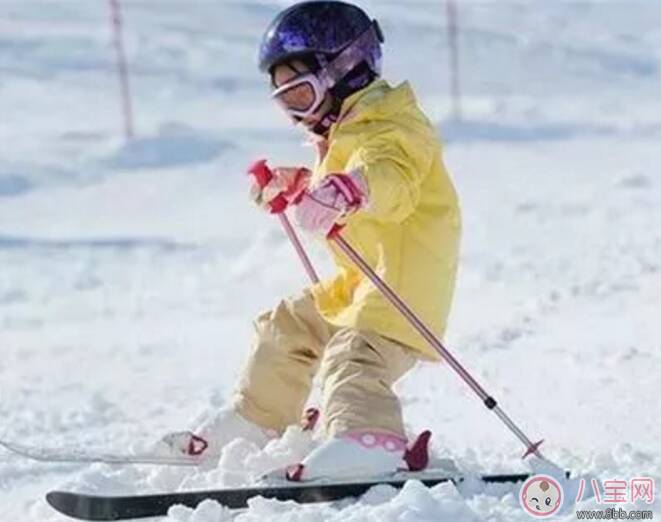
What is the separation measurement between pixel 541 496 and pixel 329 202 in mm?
883

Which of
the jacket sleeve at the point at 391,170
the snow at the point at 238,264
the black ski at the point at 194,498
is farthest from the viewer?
the snow at the point at 238,264

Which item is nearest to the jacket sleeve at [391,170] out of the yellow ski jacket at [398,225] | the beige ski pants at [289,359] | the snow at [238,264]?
the yellow ski jacket at [398,225]

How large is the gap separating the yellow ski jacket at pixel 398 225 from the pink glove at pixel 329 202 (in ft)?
0.59

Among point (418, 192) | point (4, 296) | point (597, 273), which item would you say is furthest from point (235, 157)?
point (418, 192)

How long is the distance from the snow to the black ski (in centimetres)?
5

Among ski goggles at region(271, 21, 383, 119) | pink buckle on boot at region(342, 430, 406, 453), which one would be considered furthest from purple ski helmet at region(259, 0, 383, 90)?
pink buckle on boot at region(342, 430, 406, 453)

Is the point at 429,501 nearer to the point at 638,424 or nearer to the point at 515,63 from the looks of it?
the point at 638,424

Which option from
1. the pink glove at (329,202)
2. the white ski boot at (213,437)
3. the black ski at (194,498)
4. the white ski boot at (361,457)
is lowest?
the black ski at (194,498)

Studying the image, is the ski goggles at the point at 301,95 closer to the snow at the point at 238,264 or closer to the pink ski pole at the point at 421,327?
the pink ski pole at the point at 421,327

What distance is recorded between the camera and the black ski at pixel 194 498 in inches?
149

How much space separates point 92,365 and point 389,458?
3.75 meters

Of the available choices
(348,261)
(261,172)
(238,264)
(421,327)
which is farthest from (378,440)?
(238,264)

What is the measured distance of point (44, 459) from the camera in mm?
4598

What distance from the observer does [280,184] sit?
465 centimetres
